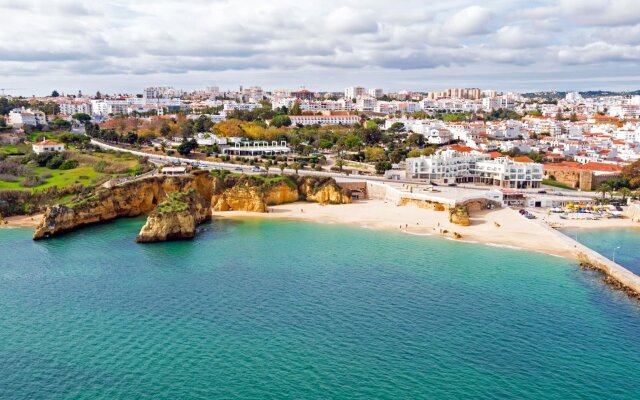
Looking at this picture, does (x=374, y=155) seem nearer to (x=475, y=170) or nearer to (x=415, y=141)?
(x=475, y=170)

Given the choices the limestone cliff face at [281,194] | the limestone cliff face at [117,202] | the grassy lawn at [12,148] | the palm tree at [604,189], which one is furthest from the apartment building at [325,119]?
the palm tree at [604,189]

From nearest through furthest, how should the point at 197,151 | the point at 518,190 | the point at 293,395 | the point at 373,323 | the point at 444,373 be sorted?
the point at 293,395
the point at 444,373
the point at 373,323
the point at 518,190
the point at 197,151

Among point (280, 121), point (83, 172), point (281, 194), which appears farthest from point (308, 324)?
point (280, 121)

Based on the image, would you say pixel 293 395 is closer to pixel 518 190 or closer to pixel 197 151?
pixel 518 190

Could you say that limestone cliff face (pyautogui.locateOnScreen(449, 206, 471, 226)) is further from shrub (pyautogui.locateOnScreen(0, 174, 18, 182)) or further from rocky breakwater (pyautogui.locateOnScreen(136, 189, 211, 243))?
shrub (pyautogui.locateOnScreen(0, 174, 18, 182))

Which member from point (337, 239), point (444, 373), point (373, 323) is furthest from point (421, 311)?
point (337, 239)

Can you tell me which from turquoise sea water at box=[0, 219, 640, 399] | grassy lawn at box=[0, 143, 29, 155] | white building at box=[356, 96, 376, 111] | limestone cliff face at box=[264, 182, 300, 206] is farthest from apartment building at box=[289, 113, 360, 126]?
turquoise sea water at box=[0, 219, 640, 399]

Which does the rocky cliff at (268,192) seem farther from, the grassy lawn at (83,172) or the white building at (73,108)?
the white building at (73,108)
